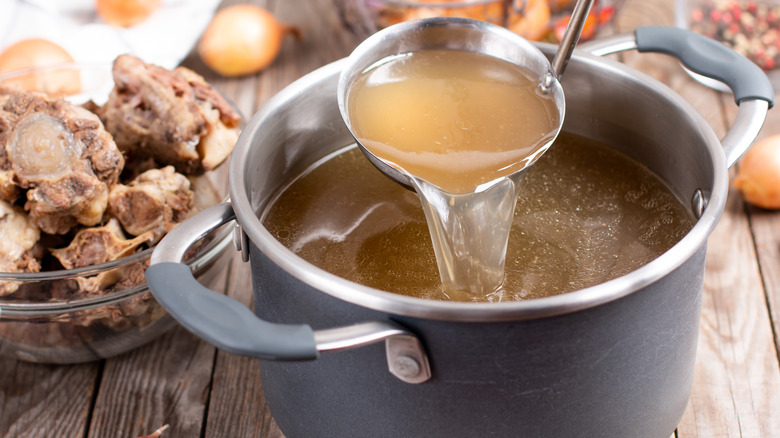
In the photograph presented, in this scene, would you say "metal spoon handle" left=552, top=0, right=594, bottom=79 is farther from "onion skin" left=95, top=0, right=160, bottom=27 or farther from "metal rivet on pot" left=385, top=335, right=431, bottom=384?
"onion skin" left=95, top=0, right=160, bottom=27

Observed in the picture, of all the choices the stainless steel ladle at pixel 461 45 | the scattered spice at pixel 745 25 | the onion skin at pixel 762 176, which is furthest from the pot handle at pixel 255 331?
the scattered spice at pixel 745 25

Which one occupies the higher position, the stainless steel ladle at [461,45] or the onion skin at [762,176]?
the stainless steel ladle at [461,45]

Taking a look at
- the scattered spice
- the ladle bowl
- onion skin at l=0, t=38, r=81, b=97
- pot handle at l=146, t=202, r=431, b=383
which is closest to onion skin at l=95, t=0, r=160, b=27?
onion skin at l=0, t=38, r=81, b=97

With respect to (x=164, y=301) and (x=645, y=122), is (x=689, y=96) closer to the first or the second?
(x=645, y=122)

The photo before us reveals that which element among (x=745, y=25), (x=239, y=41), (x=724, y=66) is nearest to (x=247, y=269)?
(x=239, y=41)

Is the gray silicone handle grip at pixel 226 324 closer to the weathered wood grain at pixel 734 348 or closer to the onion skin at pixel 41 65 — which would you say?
the weathered wood grain at pixel 734 348

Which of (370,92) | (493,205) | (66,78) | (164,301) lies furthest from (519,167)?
(66,78)
